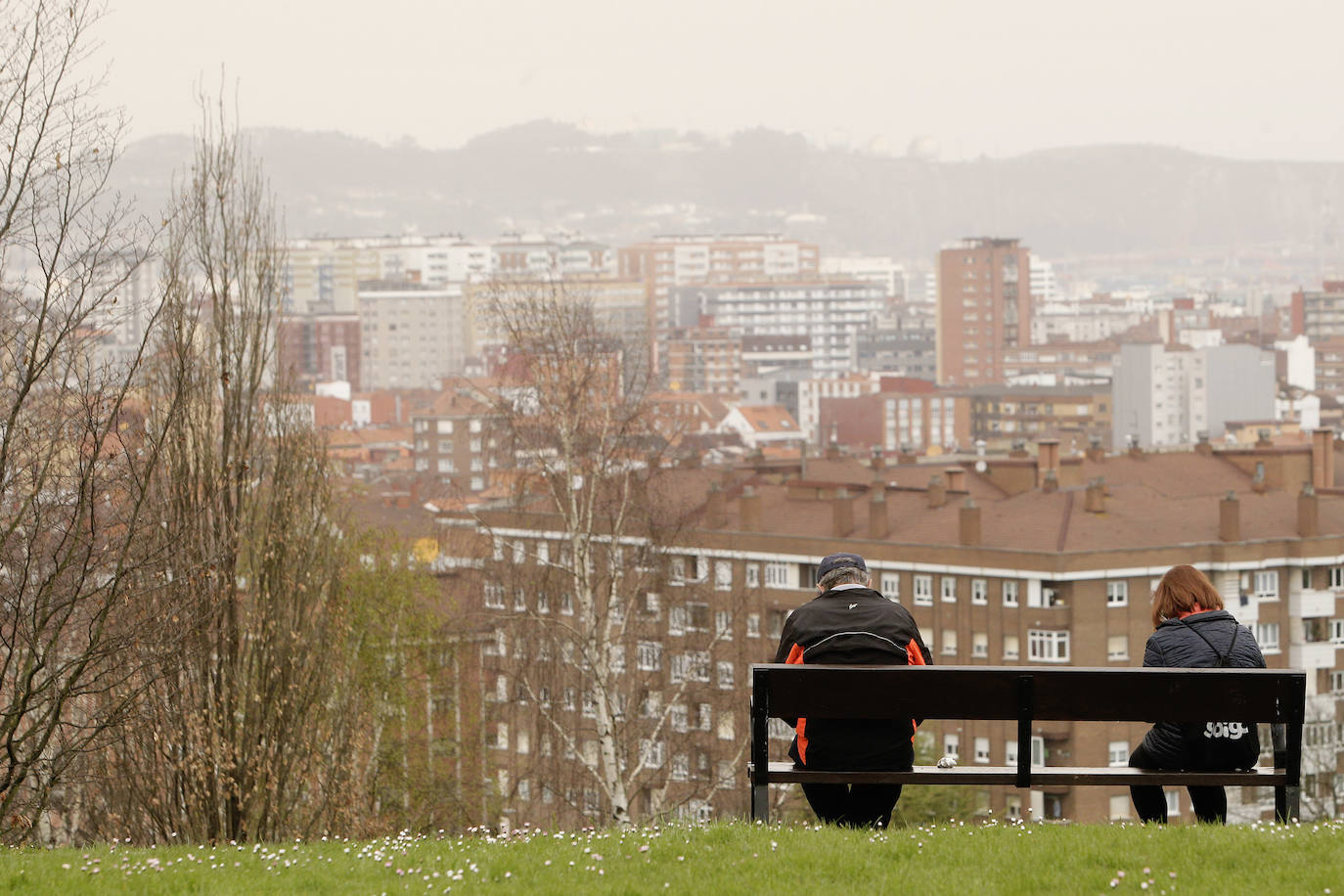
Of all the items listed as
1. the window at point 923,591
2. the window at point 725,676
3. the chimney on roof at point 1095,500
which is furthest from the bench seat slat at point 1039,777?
the chimney on roof at point 1095,500

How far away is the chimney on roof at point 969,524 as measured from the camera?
5569 centimetres

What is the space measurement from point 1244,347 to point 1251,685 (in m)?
166

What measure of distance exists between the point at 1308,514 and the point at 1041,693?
52.3 meters

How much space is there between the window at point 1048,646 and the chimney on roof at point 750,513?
947cm

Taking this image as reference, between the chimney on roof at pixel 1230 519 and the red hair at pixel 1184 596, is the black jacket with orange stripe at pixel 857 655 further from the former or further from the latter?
the chimney on roof at pixel 1230 519

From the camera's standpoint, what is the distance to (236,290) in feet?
61.2

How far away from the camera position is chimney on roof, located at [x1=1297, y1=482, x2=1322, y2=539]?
5697cm

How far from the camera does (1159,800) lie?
8391mm

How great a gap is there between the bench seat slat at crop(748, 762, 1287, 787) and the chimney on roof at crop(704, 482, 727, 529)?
153 ft

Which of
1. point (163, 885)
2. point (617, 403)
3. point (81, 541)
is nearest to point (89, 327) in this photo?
point (81, 541)

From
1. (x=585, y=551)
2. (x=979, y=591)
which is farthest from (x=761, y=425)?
(x=585, y=551)

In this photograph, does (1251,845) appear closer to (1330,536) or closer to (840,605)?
(840,605)

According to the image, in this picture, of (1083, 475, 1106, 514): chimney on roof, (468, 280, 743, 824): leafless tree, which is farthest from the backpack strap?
(1083, 475, 1106, 514): chimney on roof

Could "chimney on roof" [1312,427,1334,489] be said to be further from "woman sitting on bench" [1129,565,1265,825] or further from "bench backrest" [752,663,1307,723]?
"bench backrest" [752,663,1307,723]
